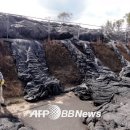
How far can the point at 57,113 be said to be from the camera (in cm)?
838

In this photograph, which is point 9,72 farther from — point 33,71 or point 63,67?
point 63,67

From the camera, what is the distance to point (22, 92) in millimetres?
9680

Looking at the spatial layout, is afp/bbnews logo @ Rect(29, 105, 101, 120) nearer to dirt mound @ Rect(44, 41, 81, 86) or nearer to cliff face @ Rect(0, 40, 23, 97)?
cliff face @ Rect(0, 40, 23, 97)

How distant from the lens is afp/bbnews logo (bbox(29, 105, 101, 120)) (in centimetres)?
798

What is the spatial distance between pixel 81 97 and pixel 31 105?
2286 mm

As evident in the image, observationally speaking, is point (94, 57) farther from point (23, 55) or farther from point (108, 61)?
point (23, 55)

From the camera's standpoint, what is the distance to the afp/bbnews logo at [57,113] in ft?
26.2

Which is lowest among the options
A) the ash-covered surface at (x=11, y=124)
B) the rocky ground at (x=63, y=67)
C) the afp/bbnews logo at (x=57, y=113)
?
the afp/bbnews logo at (x=57, y=113)

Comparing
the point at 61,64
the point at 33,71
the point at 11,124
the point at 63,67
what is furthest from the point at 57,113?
the point at 61,64

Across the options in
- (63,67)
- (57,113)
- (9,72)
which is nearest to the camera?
(57,113)

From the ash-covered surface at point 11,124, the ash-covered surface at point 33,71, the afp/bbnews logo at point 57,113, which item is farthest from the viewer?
the ash-covered surface at point 33,71

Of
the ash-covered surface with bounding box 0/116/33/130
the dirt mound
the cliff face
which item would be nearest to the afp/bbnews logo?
the ash-covered surface with bounding box 0/116/33/130

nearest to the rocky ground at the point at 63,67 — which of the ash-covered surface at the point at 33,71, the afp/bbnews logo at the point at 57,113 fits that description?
the ash-covered surface at the point at 33,71

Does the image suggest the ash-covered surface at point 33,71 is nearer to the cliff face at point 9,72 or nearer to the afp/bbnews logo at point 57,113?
the cliff face at point 9,72
